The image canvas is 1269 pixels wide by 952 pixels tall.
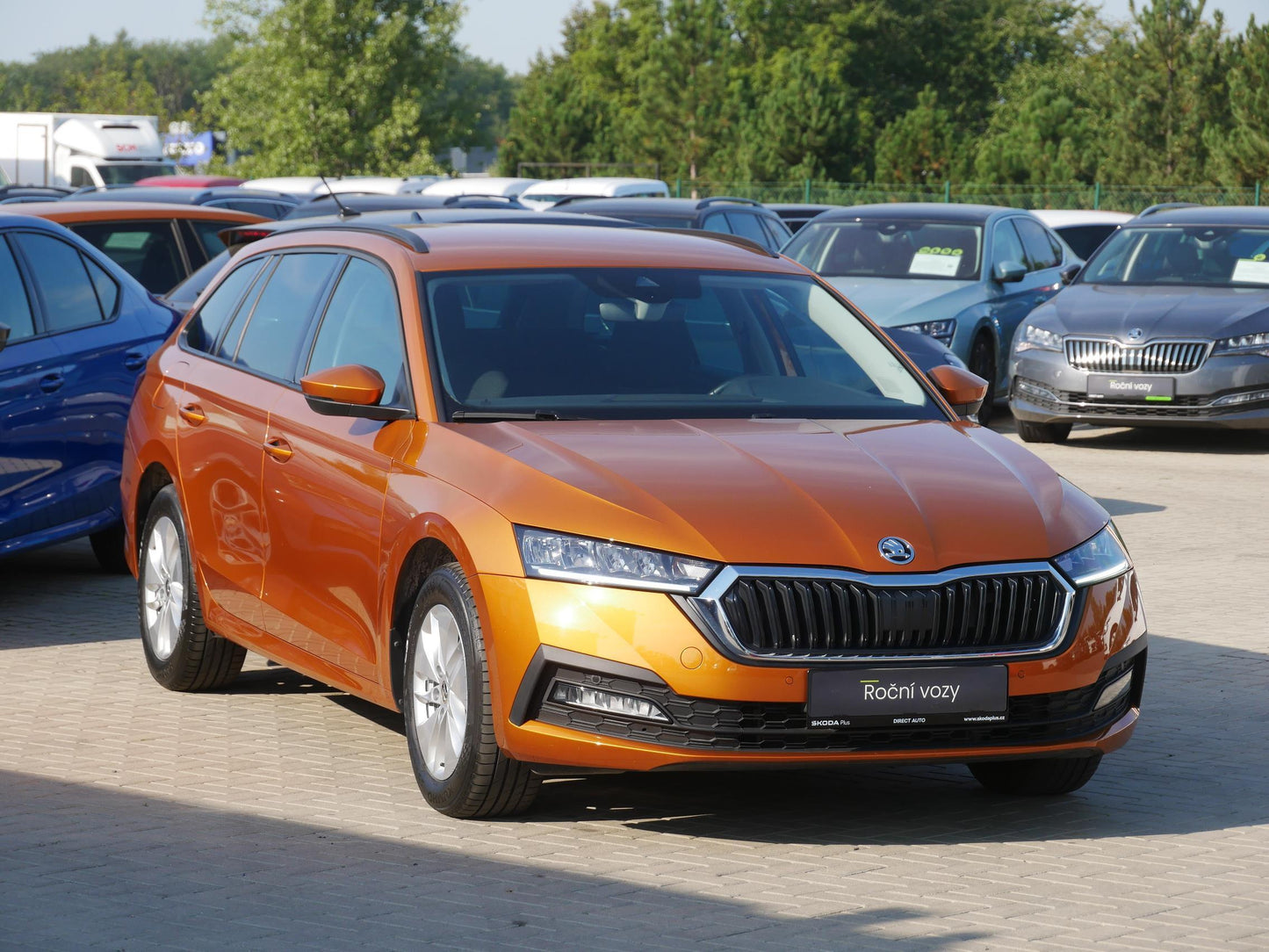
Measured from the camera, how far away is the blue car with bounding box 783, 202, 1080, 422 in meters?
16.9

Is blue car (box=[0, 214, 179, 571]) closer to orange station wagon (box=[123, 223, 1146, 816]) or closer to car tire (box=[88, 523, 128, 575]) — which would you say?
→ car tire (box=[88, 523, 128, 575])

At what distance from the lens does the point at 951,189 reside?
49031 millimetres

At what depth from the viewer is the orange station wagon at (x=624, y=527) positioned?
503cm

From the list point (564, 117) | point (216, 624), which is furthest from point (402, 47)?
point (216, 624)

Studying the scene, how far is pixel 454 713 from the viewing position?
544 cm

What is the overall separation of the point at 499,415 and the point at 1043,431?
11.7 metres

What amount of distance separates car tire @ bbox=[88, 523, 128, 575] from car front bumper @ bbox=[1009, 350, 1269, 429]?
8.34m

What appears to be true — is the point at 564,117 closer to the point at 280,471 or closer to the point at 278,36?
the point at 278,36

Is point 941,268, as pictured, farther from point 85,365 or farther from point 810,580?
point 810,580

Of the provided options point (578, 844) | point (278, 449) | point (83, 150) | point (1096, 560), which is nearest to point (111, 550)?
point (278, 449)

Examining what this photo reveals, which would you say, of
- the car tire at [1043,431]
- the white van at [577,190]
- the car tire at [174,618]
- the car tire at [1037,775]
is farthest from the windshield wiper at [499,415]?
the white van at [577,190]

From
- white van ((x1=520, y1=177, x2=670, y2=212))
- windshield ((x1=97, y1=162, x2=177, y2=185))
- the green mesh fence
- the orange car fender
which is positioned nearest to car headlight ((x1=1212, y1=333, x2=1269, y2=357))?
the orange car fender

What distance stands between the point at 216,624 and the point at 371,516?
1.43 meters

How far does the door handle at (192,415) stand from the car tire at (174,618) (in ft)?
0.99
